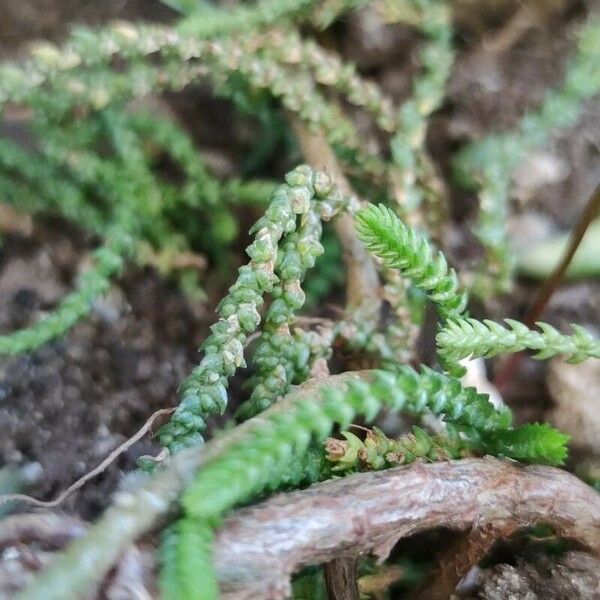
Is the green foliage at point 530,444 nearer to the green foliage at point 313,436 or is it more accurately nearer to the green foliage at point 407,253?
the green foliage at point 313,436

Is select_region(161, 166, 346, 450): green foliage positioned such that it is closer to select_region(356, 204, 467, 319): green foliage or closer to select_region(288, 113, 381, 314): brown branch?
select_region(356, 204, 467, 319): green foliage

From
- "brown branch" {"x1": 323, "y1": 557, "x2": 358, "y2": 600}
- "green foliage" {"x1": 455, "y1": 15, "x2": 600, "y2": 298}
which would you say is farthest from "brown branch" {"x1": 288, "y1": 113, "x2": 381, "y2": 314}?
"brown branch" {"x1": 323, "y1": 557, "x2": 358, "y2": 600}

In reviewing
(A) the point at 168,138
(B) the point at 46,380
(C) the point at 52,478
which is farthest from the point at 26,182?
(C) the point at 52,478

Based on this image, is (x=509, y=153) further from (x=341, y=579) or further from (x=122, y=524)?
(x=122, y=524)

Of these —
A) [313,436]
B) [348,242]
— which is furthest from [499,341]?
[348,242]

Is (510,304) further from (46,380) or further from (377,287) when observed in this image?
(46,380)

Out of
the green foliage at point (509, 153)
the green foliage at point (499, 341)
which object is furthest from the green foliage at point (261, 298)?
the green foliage at point (509, 153)
